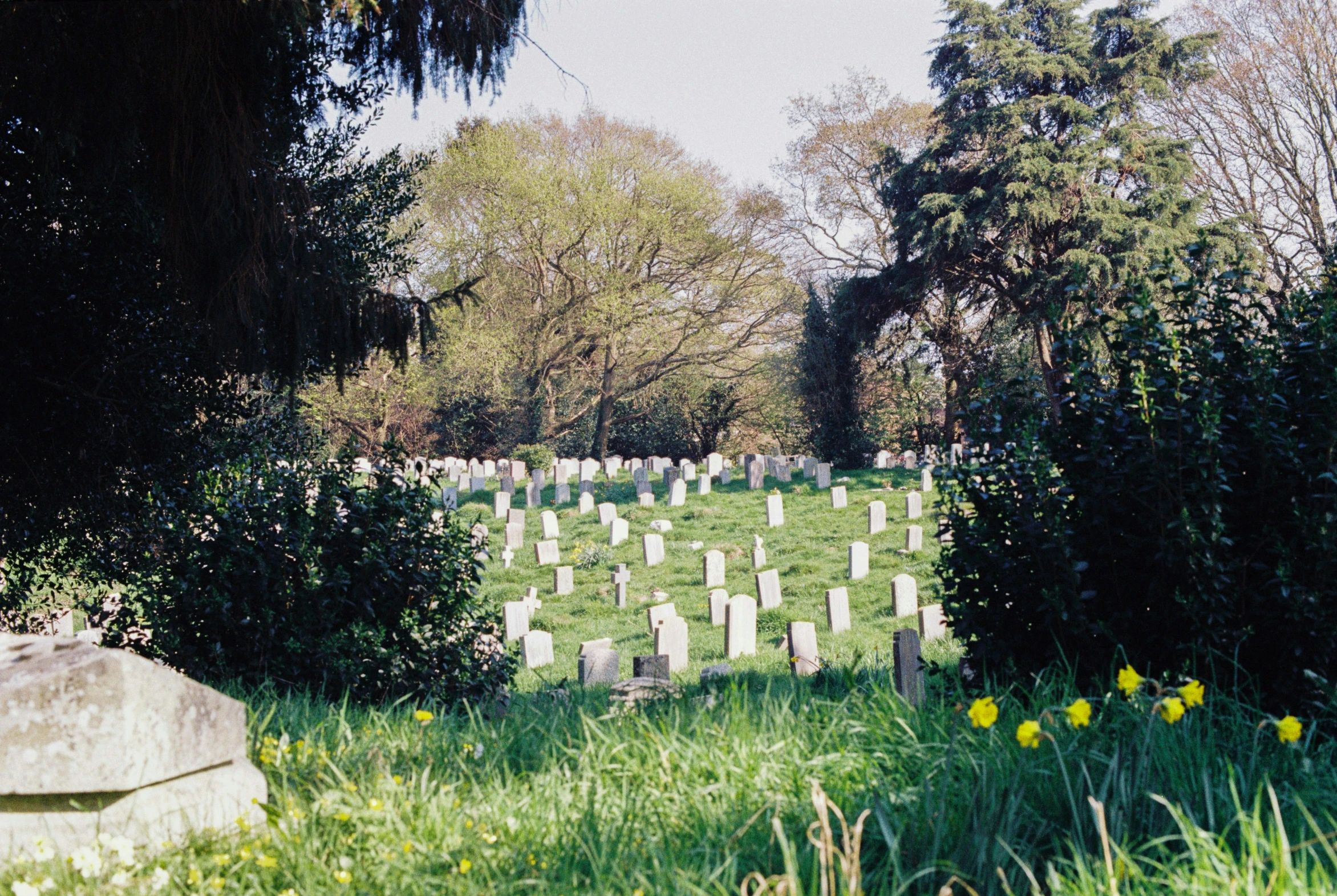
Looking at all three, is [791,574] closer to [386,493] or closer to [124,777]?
[386,493]

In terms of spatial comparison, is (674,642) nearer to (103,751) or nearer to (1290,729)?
(103,751)

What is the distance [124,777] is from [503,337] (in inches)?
1061

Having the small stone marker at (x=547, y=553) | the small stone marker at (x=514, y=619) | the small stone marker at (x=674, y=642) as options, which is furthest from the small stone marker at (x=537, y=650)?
the small stone marker at (x=547, y=553)

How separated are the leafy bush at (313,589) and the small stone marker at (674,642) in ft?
8.02

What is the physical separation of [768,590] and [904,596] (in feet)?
5.58

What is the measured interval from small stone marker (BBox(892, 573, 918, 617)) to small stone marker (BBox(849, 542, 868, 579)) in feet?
6.72

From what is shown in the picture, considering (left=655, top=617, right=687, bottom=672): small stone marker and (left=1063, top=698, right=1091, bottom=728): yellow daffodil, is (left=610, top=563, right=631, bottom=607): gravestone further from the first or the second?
(left=1063, top=698, right=1091, bottom=728): yellow daffodil

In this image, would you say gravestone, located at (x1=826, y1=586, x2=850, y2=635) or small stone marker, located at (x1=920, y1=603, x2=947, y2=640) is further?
gravestone, located at (x1=826, y1=586, x2=850, y2=635)

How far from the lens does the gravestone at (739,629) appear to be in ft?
29.4

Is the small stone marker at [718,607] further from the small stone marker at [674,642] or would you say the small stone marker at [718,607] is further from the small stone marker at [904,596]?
the small stone marker at [674,642]

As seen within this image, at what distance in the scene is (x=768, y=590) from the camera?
11.4m

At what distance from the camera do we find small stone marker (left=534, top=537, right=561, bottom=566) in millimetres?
14977

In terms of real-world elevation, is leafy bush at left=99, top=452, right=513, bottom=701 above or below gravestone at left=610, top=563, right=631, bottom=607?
above

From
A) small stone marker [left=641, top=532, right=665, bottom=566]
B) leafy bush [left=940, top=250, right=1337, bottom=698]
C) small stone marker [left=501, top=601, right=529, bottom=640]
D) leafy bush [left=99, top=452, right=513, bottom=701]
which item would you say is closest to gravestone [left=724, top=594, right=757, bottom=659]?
small stone marker [left=501, top=601, right=529, bottom=640]
